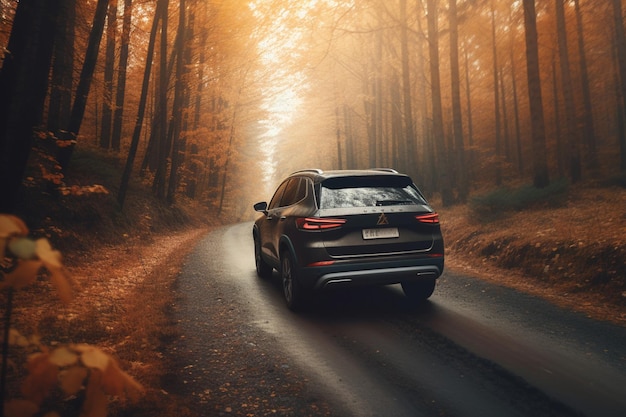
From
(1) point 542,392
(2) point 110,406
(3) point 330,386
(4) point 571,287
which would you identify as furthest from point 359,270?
(4) point 571,287

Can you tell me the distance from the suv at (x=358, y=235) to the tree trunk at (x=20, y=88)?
3.35 metres

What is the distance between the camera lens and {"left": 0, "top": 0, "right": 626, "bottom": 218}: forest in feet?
36.4

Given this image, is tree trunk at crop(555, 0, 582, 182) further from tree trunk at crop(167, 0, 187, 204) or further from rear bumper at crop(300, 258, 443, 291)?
tree trunk at crop(167, 0, 187, 204)

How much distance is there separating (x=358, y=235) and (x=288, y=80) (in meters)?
21.4

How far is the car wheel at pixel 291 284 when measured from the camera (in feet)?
19.1

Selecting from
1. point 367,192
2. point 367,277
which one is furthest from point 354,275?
point 367,192

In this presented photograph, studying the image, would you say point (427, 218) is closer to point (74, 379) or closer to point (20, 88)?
point (74, 379)

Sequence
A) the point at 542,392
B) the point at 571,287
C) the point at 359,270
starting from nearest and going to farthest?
1. the point at 542,392
2. the point at 359,270
3. the point at 571,287

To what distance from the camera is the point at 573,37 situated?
78.4ft

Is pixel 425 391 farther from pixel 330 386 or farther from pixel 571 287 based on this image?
pixel 571 287

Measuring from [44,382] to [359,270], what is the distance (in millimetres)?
4183

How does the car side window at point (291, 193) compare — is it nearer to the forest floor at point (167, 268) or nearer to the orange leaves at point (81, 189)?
the forest floor at point (167, 268)

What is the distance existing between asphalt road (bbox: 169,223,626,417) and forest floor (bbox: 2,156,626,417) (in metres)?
0.31

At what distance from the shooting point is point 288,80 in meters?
25.1
